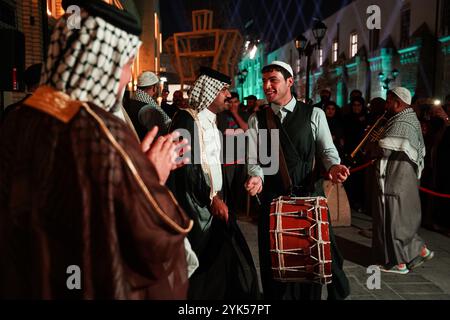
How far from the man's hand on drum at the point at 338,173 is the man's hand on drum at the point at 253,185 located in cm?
62

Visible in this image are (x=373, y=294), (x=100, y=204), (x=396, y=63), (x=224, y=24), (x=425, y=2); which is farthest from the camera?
(x=224, y=24)

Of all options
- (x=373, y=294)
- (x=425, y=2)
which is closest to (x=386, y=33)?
(x=425, y=2)

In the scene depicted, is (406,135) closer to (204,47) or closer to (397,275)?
(397,275)

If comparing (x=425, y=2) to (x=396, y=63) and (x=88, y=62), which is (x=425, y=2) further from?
(x=88, y=62)

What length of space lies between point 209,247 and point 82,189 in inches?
98.6

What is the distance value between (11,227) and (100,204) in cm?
41

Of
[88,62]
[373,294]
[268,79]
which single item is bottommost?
[373,294]

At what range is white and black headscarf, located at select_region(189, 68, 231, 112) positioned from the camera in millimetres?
4246

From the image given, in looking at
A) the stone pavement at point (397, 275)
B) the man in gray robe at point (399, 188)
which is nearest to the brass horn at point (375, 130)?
the man in gray robe at point (399, 188)

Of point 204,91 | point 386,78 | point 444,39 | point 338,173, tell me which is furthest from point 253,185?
point 386,78

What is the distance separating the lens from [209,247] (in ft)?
12.9

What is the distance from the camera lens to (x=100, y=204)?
1568 mm

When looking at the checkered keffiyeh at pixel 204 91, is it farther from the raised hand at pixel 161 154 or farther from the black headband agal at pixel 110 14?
the black headband agal at pixel 110 14
